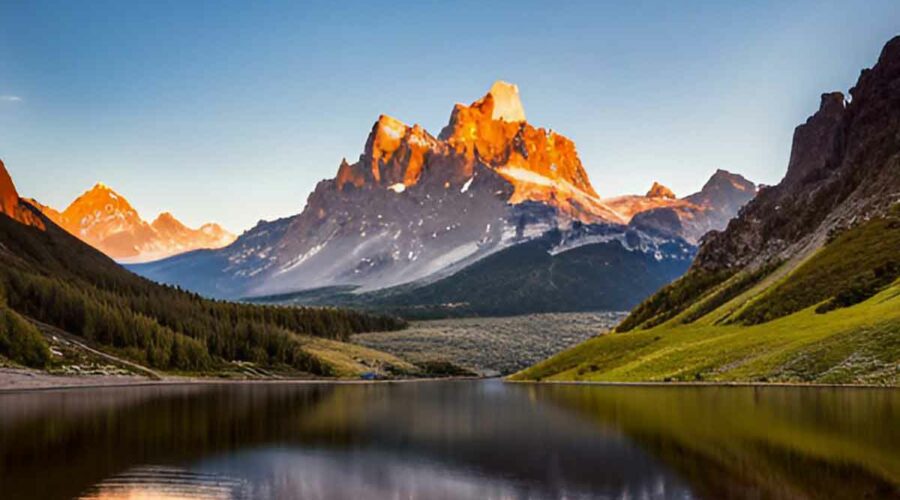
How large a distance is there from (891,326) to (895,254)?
4631 cm

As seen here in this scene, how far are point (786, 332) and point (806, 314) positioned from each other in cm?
1253

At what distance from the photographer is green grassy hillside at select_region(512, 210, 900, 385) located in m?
99.2

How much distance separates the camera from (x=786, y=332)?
12069cm

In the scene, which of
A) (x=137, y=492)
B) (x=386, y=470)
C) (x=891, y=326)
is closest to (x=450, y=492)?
(x=386, y=470)

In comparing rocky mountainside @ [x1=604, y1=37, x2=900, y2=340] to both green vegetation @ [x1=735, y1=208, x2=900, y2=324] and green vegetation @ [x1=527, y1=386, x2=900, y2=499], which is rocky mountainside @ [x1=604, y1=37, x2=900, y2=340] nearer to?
green vegetation @ [x1=735, y1=208, x2=900, y2=324]

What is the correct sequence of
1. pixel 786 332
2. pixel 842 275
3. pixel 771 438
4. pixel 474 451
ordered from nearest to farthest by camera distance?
pixel 771 438 → pixel 474 451 → pixel 786 332 → pixel 842 275

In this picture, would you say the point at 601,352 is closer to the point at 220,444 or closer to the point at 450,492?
the point at 220,444

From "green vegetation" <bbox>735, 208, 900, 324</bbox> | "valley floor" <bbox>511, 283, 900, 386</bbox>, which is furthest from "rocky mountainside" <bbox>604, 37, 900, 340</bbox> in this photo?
"valley floor" <bbox>511, 283, 900, 386</bbox>

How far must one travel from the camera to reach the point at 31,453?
48.5m

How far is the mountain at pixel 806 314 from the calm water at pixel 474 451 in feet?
51.7

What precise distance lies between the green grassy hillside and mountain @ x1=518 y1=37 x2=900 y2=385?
0.76 ft

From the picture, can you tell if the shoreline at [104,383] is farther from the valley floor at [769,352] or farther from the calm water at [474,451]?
the calm water at [474,451]

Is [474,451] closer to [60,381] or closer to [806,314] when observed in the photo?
[806,314]

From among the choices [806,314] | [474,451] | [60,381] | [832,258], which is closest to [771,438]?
[474,451]
